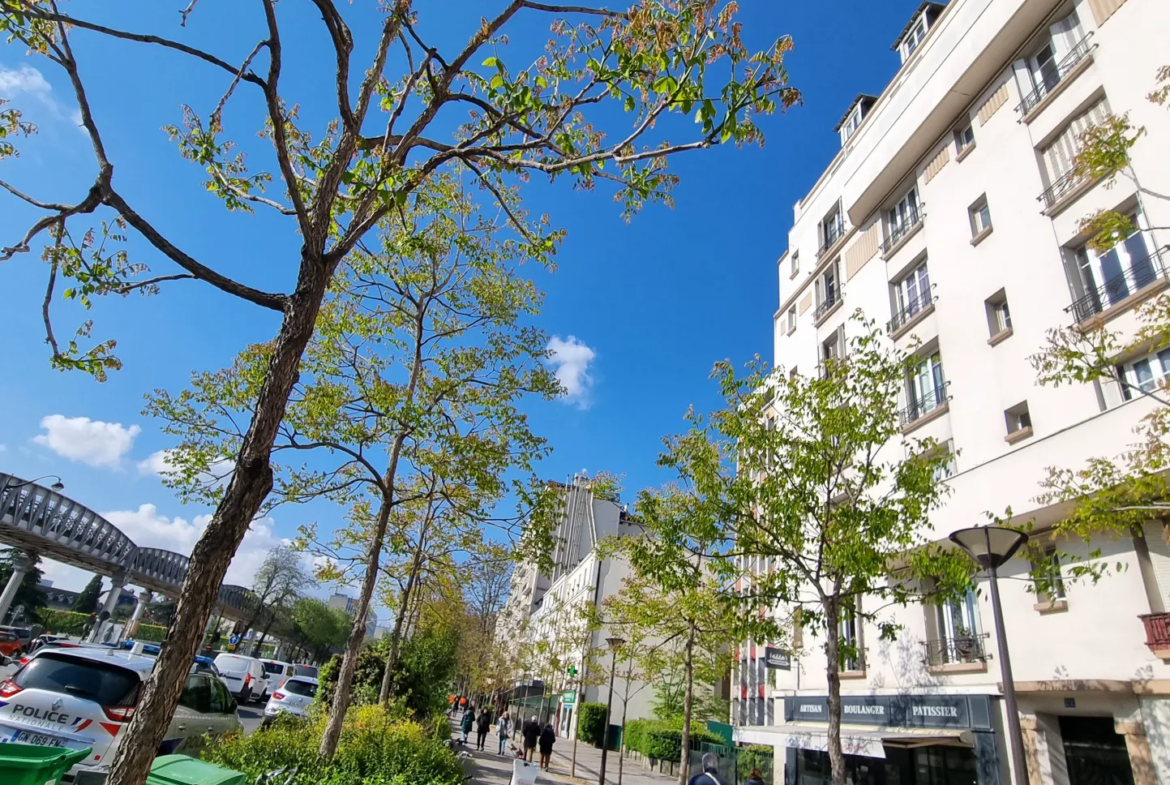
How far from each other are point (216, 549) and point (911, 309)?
64.3ft

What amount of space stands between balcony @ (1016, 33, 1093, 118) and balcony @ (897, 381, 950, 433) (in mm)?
7203

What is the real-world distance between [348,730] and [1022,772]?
10481mm

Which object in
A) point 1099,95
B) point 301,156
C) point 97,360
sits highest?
point 1099,95

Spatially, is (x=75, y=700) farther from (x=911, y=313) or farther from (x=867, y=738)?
(x=911, y=313)

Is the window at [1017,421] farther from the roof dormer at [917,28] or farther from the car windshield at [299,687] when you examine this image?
the car windshield at [299,687]

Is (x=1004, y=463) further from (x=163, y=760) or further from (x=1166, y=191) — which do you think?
(x=163, y=760)

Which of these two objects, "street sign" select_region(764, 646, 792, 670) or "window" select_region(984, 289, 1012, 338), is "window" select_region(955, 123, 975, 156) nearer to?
"window" select_region(984, 289, 1012, 338)

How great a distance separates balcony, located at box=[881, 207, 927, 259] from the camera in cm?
1910

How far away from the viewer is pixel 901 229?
20.1 meters

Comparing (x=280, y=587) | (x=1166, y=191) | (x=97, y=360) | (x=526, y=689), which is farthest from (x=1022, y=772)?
(x=280, y=587)

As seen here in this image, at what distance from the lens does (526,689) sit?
5397 cm

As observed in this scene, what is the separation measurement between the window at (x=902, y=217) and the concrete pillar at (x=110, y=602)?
164ft

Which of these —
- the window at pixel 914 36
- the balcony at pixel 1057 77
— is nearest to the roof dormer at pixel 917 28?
the window at pixel 914 36

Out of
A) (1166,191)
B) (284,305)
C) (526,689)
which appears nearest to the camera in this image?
(284,305)
